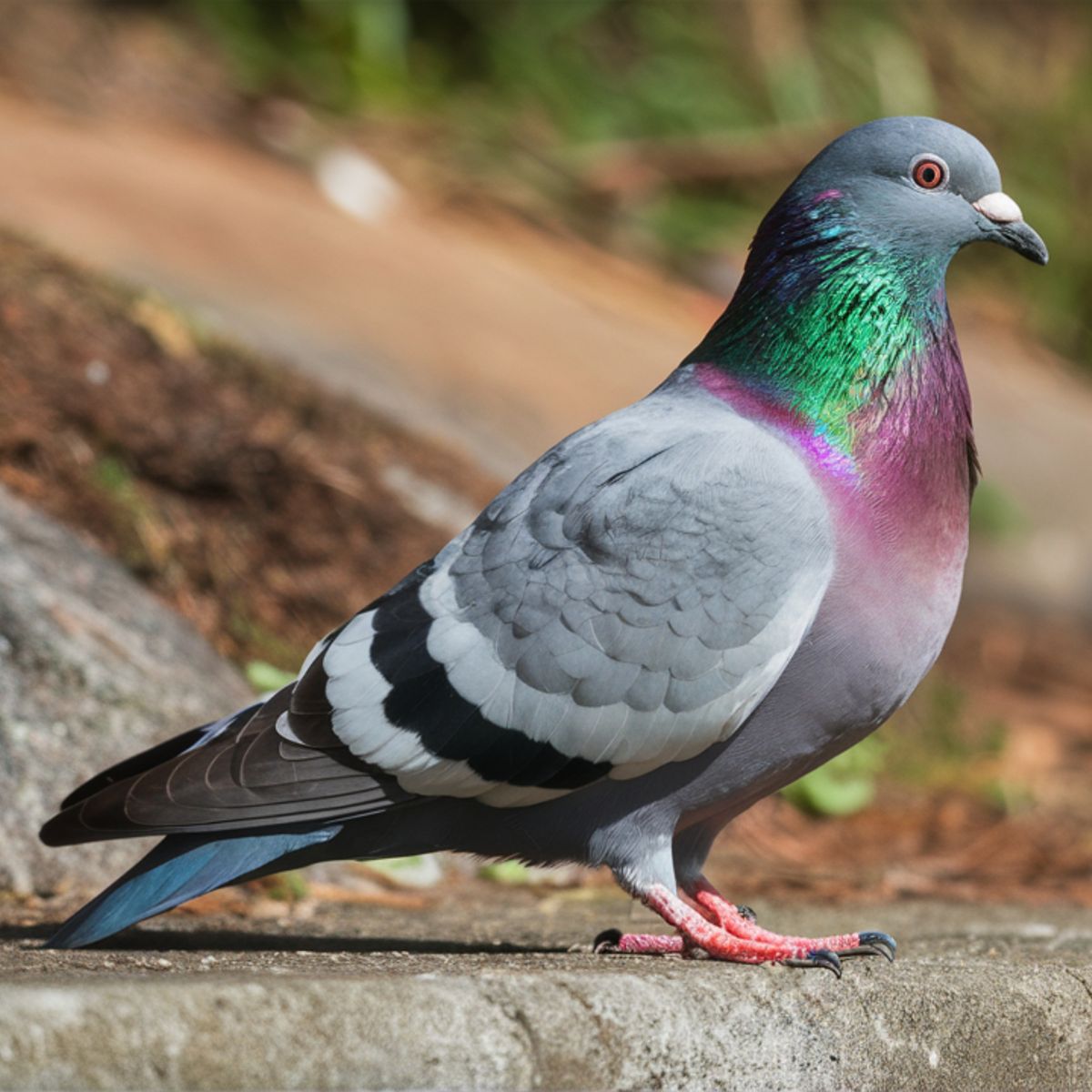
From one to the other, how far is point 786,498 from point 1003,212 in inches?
29.3

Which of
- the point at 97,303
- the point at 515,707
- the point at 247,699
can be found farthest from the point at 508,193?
the point at 515,707

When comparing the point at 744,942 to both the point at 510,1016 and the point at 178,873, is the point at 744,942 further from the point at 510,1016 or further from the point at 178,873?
the point at 178,873

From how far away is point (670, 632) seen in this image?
2.78 meters

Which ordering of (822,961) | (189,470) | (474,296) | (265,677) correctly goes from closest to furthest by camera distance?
1. (822,961)
2. (265,677)
3. (189,470)
4. (474,296)

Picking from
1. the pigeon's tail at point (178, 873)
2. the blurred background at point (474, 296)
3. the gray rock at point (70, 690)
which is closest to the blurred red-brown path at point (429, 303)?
the blurred background at point (474, 296)

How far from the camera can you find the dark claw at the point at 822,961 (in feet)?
8.68

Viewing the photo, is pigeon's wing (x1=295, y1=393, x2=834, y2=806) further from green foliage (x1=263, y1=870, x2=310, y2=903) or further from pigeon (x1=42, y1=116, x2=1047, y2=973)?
green foliage (x1=263, y1=870, x2=310, y2=903)

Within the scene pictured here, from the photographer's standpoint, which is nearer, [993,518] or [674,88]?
[993,518]

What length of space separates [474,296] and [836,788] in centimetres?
393

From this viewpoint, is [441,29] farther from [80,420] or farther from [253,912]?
[253,912]

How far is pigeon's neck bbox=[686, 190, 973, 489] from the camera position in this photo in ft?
9.66

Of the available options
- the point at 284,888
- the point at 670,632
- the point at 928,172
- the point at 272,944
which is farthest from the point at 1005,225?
the point at 284,888

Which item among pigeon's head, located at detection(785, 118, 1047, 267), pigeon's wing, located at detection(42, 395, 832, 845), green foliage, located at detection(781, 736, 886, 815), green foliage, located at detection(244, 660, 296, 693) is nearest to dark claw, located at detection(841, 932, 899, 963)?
pigeon's wing, located at detection(42, 395, 832, 845)

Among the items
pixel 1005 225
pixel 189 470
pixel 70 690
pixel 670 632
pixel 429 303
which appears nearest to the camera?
pixel 670 632
